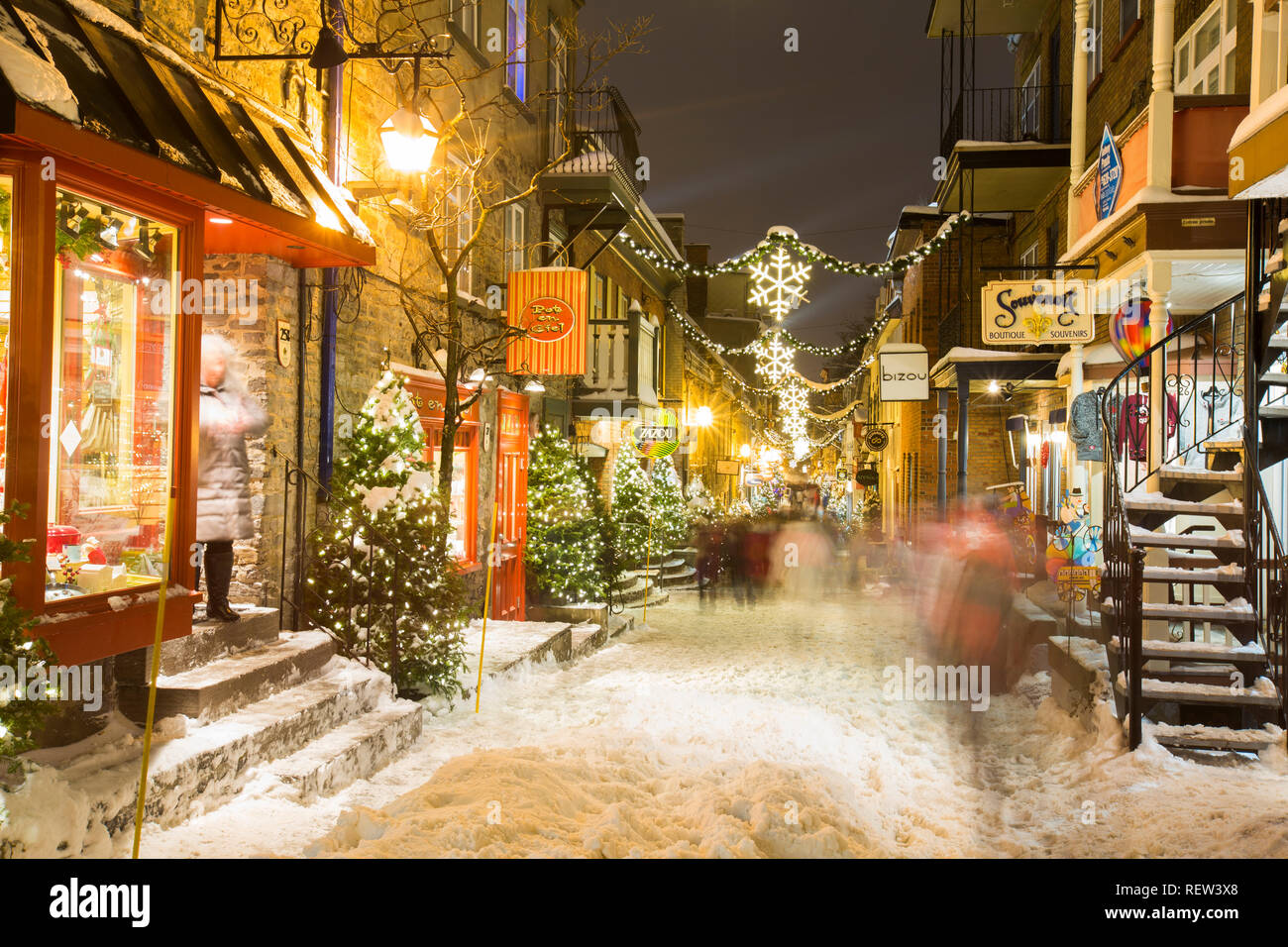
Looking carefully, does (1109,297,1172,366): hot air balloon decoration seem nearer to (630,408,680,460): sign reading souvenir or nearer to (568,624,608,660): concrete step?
(568,624,608,660): concrete step

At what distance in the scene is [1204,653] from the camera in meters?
6.76

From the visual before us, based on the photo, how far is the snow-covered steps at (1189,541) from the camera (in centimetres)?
713

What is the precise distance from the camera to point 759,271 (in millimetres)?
13734

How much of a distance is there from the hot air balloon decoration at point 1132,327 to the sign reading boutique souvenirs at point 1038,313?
181cm

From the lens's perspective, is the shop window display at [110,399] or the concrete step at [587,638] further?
the concrete step at [587,638]

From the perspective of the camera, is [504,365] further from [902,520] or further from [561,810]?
[902,520]

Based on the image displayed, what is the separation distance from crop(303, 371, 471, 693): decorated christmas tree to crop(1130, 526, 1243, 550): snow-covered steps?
553 cm

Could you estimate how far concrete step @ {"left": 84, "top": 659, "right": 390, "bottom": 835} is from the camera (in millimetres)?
4652

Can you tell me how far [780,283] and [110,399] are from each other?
9.48m

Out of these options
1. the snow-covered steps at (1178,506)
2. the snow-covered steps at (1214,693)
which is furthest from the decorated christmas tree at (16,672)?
the snow-covered steps at (1178,506)

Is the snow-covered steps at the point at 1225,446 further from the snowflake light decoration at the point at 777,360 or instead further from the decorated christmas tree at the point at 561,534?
the snowflake light decoration at the point at 777,360

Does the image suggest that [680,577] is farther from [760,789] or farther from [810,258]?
[760,789]

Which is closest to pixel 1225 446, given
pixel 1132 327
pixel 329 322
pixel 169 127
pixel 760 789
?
pixel 1132 327
